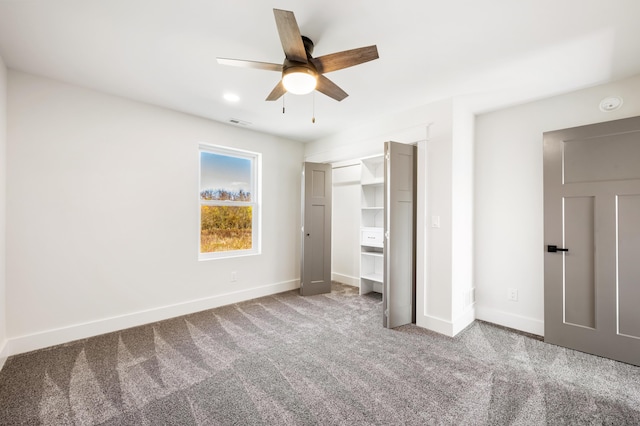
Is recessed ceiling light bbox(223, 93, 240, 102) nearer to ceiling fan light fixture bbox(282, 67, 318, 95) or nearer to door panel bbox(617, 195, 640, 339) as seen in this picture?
ceiling fan light fixture bbox(282, 67, 318, 95)

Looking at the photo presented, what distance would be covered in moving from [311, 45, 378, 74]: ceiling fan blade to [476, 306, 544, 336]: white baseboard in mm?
3165

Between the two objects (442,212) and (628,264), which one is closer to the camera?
(628,264)

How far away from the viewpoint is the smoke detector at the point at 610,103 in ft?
8.50

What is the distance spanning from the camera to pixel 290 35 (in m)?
1.60

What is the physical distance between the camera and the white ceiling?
176 cm

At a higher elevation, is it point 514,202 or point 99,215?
point 514,202

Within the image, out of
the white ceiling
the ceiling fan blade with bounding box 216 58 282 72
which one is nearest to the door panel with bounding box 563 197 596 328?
the white ceiling

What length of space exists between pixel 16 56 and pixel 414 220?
409 cm

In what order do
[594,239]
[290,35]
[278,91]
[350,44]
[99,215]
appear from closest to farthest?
[290,35]
[350,44]
[278,91]
[594,239]
[99,215]

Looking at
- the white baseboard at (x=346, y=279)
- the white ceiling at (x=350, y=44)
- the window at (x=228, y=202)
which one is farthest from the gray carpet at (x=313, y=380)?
the white ceiling at (x=350, y=44)

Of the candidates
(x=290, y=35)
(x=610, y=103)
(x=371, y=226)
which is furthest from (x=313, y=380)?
(x=610, y=103)

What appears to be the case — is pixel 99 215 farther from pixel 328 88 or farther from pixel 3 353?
pixel 328 88

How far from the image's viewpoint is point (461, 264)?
3.14 meters

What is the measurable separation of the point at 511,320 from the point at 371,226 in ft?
7.24
